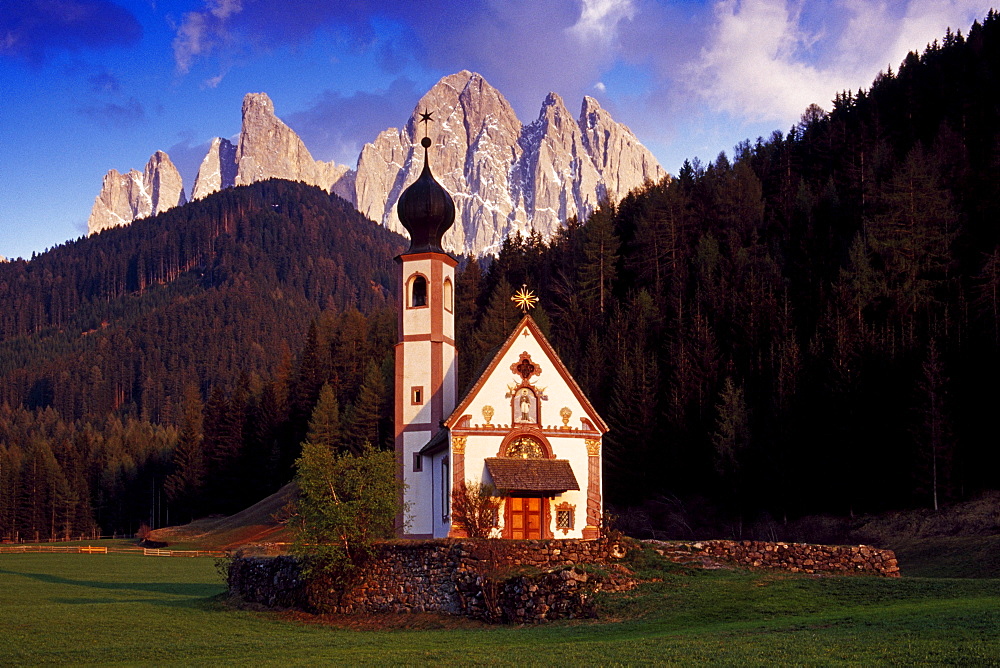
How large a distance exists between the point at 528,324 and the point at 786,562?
45.1 ft

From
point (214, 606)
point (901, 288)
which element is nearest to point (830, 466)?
point (901, 288)

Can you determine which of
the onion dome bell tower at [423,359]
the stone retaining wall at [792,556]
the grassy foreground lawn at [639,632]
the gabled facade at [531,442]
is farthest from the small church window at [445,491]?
the stone retaining wall at [792,556]

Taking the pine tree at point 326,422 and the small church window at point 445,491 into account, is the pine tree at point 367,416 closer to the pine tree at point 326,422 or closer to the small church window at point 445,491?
the pine tree at point 326,422

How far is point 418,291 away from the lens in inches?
1716

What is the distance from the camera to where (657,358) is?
69312mm

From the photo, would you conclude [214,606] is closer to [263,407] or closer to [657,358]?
[657,358]

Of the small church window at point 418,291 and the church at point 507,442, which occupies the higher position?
the small church window at point 418,291

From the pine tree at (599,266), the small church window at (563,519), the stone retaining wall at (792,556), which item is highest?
the pine tree at (599,266)

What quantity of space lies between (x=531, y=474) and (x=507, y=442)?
1.58m

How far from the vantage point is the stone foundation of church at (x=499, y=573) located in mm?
25750

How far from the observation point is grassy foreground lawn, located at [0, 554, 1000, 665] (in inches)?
662

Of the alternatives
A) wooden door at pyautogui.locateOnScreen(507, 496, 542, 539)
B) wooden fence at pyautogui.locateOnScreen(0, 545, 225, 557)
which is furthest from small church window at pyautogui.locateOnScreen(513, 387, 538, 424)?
wooden fence at pyautogui.locateOnScreen(0, 545, 225, 557)

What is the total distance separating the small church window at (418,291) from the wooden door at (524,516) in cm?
1031

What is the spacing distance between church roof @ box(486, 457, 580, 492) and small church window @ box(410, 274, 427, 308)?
30.0 ft
